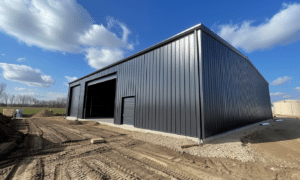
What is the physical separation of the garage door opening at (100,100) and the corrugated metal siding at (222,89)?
15.2 meters

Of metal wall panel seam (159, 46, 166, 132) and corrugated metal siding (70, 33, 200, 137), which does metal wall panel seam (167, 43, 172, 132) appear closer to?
corrugated metal siding (70, 33, 200, 137)

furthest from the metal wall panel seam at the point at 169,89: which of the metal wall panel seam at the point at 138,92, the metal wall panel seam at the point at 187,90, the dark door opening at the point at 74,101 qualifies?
the dark door opening at the point at 74,101

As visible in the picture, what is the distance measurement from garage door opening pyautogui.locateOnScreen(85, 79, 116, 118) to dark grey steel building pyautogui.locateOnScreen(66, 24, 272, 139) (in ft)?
32.1

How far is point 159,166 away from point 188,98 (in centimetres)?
431

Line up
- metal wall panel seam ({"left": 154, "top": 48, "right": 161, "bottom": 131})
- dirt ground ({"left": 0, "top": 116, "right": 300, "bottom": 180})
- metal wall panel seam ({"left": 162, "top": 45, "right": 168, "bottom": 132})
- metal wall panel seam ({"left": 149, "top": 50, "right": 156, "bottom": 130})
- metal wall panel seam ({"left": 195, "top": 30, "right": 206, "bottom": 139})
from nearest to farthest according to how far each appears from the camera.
Result: 1. dirt ground ({"left": 0, "top": 116, "right": 300, "bottom": 180})
2. metal wall panel seam ({"left": 195, "top": 30, "right": 206, "bottom": 139})
3. metal wall panel seam ({"left": 162, "top": 45, "right": 168, "bottom": 132})
4. metal wall panel seam ({"left": 154, "top": 48, "right": 161, "bottom": 131})
5. metal wall panel seam ({"left": 149, "top": 50, "right": 156, "bottom": 130})

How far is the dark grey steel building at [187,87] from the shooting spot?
6973 mm

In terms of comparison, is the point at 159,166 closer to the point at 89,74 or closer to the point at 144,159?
the point at 144,159

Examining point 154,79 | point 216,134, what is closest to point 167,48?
point 154,79

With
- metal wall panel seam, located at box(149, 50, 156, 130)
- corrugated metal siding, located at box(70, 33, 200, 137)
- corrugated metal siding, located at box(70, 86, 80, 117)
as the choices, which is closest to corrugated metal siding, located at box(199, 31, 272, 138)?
corrugated metal siding, located at box(70, 33, 200, 137)

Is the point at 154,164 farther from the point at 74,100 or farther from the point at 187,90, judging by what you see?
the point at 74,100

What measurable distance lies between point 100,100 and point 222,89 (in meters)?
21.1

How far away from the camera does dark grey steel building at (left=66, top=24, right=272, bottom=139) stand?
697cm

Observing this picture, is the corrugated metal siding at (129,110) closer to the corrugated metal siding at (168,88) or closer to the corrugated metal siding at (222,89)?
the corrugated metal siding at (168,88)

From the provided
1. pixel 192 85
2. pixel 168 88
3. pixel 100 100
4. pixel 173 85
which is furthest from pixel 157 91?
pixel 100 100
